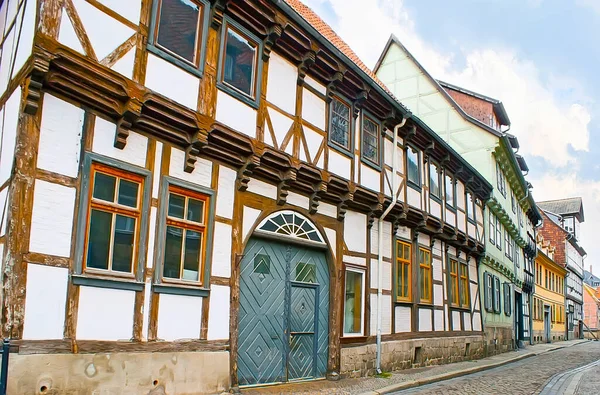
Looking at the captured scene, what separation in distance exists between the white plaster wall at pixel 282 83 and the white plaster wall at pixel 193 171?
6.69ft

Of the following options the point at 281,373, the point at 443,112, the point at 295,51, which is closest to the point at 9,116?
the point at 295,51

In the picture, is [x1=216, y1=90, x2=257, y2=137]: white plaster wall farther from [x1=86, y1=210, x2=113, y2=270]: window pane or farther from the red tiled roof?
the red tiled roof

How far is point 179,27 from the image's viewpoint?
8.52 m

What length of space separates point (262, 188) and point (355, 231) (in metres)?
3.39

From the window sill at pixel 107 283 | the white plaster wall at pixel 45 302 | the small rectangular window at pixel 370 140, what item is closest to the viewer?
the white plaster wall at pixel 45 302

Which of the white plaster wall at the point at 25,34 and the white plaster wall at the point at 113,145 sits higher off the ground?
the white plaster wall at the point at 25,34

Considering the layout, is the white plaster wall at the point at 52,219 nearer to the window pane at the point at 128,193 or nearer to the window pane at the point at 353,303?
the window pane at the point at 128,193

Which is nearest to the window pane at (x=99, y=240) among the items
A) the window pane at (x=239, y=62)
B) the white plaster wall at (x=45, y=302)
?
the white plaster wall at (x=45, y=302)

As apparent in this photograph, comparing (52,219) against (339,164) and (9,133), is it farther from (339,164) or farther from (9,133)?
(339,164)

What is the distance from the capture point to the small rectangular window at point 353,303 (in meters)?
12.4

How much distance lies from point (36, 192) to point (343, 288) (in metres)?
7.03

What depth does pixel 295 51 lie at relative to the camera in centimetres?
1088

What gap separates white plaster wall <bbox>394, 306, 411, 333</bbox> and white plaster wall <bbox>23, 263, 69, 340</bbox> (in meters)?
9.19

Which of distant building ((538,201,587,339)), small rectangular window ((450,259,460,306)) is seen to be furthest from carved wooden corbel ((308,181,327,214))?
distant building ((538,201,587,339))
